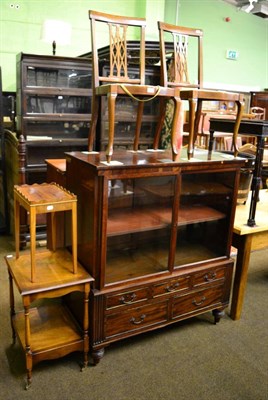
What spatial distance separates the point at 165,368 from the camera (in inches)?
81.4

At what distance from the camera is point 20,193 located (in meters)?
1.97

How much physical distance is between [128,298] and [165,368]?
44 centimetres

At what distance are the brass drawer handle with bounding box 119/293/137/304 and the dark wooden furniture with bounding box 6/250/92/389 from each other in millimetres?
212

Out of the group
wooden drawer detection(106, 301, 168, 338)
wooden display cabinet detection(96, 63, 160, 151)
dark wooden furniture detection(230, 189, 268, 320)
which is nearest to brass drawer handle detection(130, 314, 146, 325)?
wooden drawer detection(106, 301, 168, 338)

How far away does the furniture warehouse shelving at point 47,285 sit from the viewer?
1819 millimetres

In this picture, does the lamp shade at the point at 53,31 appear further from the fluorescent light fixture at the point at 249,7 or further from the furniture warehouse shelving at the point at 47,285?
the fluorescent light fixture at the point at 249,7

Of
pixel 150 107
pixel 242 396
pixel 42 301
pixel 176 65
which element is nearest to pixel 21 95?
pixel 150 107

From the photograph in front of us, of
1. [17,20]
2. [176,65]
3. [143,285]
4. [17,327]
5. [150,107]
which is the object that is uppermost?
[17,20]

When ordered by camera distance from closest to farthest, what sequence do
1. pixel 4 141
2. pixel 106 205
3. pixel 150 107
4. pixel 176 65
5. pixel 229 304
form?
pixel 106 205 < pixel 176 65 < pixel 229 304 < pixel 4 141 < pixel 150 107

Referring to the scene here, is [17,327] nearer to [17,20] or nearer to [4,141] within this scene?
[4,141]

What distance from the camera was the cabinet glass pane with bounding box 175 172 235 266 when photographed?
230 centimetres

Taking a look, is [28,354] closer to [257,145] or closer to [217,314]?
[217,314]

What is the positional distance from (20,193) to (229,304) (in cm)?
169

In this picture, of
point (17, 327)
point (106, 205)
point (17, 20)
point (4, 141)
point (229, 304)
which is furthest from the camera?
point (17, 20)
